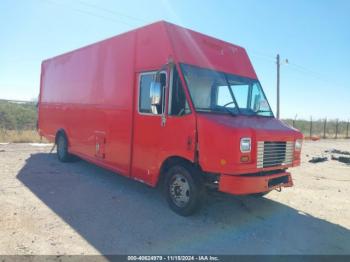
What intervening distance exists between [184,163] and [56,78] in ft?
22.1

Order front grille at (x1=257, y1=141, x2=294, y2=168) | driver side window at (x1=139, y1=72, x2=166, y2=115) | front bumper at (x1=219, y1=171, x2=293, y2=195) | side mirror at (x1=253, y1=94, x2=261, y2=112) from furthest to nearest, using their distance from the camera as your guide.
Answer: side mirror at (x1=253, y1=94, x2=261, y2=112)
driver side window at (x1=139, y1=72, x2=166, y2=115)
front grille at (x1=257, y1=141, x2=294, y2=168)
front bumper at (x1=219, y1=171, x2=293, y2=195)

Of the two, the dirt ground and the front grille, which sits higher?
the front grille

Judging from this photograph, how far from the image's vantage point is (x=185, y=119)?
5113 mm

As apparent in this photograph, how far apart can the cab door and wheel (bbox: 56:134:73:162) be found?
406cm

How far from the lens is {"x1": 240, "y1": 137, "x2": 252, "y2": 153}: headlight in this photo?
15.3 feet

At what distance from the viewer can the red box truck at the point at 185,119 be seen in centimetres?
483

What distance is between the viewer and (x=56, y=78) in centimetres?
1015

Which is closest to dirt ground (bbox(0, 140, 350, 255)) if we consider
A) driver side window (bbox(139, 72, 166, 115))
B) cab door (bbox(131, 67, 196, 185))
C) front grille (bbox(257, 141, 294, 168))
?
cab door (bbox(131, 67, 196, 185))

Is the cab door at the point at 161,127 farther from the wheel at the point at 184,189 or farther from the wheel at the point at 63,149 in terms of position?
the wheel at the point at 63,149

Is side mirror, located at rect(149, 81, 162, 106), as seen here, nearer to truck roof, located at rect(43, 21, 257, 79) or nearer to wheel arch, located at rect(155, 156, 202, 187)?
truck roof, located at rect(43, 21, 257, 79)

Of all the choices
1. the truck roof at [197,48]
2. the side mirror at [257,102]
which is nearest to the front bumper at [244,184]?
the side mirror at [257,102]

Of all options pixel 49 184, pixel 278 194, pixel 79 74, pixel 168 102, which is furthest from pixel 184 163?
pixel 79 74

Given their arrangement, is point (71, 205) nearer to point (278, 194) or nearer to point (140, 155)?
point (140, 155)

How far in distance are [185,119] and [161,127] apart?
638 millimetres
